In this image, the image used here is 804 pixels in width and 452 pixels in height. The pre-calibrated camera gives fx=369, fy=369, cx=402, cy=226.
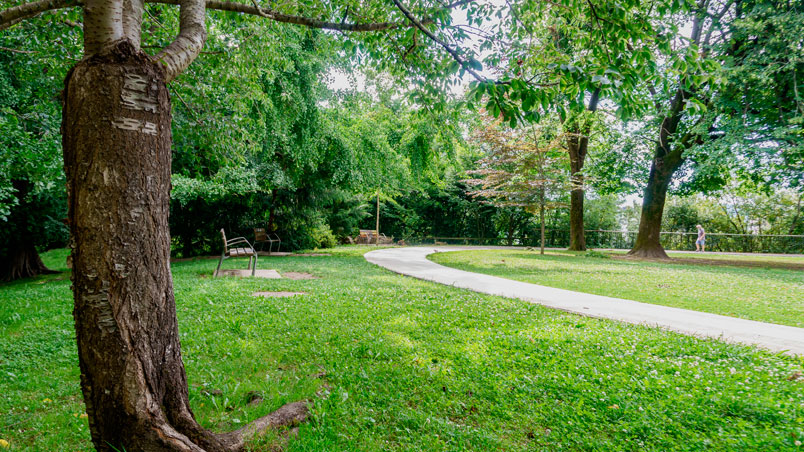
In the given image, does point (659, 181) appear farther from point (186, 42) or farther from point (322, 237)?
point (186, 42)

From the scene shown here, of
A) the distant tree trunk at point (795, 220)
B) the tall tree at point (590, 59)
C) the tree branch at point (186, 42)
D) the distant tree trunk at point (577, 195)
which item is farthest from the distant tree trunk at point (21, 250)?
the distant tree trunk at point (795, 220)

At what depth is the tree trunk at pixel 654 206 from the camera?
15.3 metres

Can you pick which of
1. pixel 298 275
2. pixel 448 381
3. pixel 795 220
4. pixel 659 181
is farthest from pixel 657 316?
pixel 795 220

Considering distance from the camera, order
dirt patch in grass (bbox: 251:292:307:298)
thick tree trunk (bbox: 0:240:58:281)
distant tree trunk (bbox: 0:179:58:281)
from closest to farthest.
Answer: dirt patch in grass (bbox: 251:292:307:298)
distant tree trunk (bbox: 0:179:58:281)
thick tree trunk (bbox: 0:240:58:281)

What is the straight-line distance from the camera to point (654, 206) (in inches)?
608

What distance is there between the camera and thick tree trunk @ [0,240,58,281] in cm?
1034

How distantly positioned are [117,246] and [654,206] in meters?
18.2

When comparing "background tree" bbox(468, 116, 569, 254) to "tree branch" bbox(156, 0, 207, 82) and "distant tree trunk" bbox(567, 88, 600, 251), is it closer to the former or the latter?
"distant tree trunk" bbox(567, 88, 600, 251)

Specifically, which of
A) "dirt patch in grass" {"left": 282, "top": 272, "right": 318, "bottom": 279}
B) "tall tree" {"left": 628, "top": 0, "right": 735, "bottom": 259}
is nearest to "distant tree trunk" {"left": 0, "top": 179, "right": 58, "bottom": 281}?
"dirt patch in grass" {"left": 282, "top": 272, "right": 318, "bottom": 279}

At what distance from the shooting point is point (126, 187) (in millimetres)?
1691

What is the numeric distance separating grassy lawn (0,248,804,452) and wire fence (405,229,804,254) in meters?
23.7

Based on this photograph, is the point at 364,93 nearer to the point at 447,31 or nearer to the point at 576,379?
the point at 447,31

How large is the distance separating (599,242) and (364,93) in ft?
72.8

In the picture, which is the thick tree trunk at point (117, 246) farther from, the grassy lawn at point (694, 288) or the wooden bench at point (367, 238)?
the wooden bench at point (367, 238)
